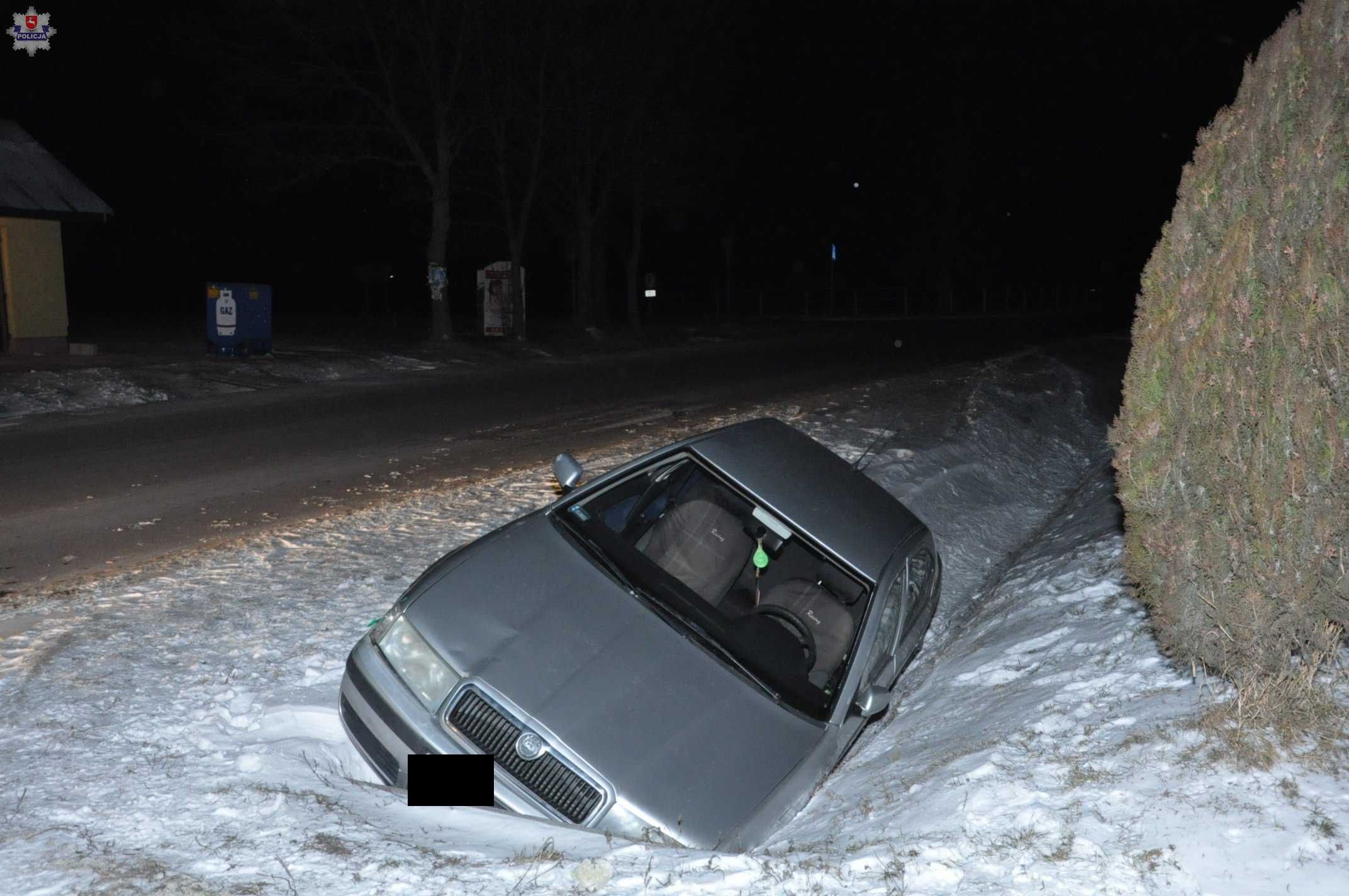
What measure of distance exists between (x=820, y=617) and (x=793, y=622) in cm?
18

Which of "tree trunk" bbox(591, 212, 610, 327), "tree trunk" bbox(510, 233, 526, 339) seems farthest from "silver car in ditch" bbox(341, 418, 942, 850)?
"tree trunk" bbox(591, 212, 610, 327)

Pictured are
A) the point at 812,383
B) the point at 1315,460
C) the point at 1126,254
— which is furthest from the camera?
the point at 1126,254

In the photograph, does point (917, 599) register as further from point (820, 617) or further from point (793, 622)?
point (793, 622)

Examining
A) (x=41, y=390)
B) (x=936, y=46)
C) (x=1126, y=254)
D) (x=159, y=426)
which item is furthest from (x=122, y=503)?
(x=1126, y=254)

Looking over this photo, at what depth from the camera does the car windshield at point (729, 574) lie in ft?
15.0

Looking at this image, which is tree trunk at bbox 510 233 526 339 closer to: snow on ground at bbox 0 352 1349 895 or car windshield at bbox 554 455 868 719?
snow on ground at bbox 0 352 1349 895

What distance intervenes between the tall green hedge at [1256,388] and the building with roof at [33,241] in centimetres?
1949

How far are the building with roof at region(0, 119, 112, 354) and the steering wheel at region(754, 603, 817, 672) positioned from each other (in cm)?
1810

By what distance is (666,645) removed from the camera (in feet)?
14.4

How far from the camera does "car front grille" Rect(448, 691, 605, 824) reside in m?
3.76

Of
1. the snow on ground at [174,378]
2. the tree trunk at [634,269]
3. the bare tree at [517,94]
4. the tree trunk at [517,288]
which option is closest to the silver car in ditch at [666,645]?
the snow on ground at [174,378]

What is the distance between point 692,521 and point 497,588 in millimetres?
1250

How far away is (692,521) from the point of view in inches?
216

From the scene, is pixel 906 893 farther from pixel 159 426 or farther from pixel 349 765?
pixel 159 426
